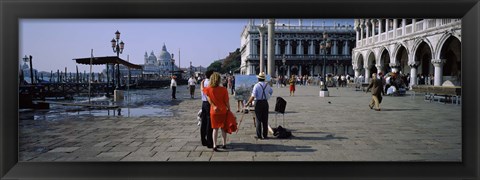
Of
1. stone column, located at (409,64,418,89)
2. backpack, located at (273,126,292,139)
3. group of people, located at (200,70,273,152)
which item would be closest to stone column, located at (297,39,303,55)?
stone column, located at (409,64,418,89)

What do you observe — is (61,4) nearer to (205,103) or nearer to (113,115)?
(205,103)

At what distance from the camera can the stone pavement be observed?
235 inches

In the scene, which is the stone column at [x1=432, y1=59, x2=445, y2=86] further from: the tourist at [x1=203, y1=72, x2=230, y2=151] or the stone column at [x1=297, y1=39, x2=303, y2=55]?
the stone column at [x1=297, y1=39, x2=303, y2=55]

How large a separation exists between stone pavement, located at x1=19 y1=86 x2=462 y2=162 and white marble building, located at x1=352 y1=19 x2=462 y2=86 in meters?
10.6

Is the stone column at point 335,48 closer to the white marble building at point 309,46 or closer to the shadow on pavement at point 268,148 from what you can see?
the white marble building at point 309,46

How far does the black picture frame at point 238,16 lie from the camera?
405cm

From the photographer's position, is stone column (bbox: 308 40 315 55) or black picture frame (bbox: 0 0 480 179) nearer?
black picture frame (bbox: 0 0 480 179)

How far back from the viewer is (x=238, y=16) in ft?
13.7

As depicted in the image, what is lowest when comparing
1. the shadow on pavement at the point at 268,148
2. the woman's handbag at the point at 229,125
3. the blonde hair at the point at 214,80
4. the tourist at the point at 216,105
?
the shadow on pavement at the point at 268,148

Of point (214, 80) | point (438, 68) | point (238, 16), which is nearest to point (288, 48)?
point (438, 68)

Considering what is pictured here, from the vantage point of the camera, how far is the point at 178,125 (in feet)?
31.0

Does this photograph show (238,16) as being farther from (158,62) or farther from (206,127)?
(158,62)

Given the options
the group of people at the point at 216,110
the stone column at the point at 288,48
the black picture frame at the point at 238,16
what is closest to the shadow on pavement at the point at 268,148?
the group of people at the point at 216,110

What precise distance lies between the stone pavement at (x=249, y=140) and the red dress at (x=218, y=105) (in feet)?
1.62
